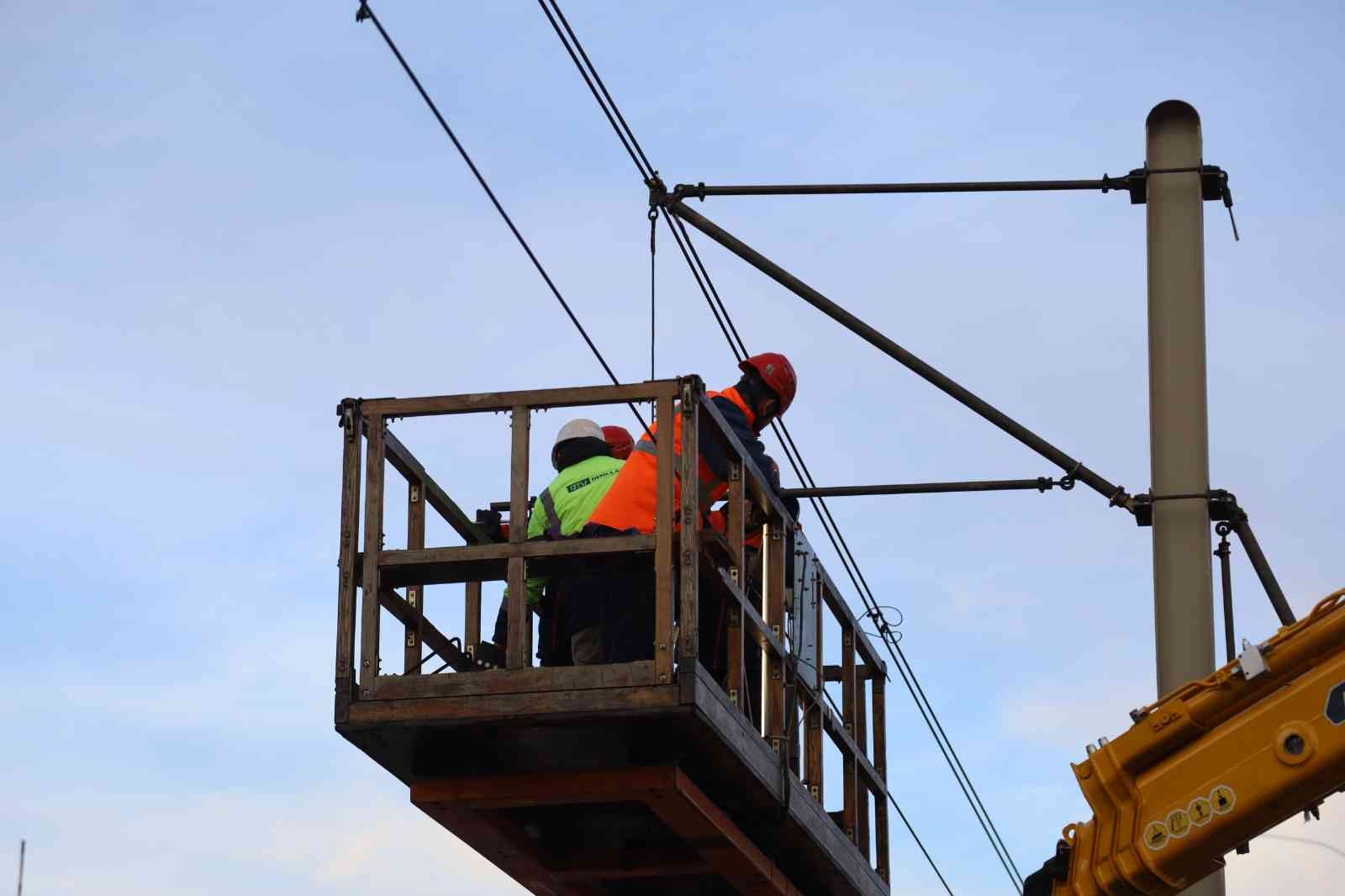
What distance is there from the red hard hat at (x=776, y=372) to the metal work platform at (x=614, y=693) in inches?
24.5

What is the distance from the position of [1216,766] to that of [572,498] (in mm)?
3950

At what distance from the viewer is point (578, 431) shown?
14344 millimetres

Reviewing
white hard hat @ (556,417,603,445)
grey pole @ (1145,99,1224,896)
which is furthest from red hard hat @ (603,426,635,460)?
grey pole @ (1145,99,1224,896)

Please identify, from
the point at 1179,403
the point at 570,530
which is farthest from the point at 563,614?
the point at 1179,403

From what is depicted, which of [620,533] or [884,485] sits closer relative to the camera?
[620,533]

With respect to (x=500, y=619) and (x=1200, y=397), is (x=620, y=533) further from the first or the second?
(x=1200, y=397)

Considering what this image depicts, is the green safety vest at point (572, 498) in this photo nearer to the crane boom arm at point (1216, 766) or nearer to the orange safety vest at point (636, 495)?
the orange safety vest at point (636, 495)

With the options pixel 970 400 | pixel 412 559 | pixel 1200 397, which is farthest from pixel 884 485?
pixel 412 559

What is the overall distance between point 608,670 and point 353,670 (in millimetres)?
1284

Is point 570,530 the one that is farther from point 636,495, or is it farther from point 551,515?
point 636,495

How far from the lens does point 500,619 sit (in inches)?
561

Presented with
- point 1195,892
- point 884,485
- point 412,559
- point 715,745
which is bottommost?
point 1195,892

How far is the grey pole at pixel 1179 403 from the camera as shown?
40.8 feet

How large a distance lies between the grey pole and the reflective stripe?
3206 mm
